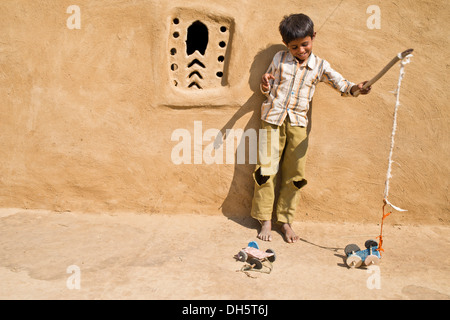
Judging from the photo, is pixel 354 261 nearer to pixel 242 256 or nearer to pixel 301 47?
pixel 242 256

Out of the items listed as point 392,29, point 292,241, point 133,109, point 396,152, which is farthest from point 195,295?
point 392,29

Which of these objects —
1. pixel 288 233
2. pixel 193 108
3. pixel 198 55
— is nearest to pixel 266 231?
pixel 288 233

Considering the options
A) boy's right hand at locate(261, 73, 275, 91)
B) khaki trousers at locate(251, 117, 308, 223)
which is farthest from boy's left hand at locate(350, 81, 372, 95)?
boy's right hand at locate(261, 73, 275, 91)

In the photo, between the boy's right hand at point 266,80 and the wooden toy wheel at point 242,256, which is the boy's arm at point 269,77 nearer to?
the boy's right hand at point 266,80

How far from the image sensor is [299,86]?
2967mm

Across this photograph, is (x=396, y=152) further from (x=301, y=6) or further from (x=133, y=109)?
(x=133, y=109)

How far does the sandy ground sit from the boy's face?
133 cm

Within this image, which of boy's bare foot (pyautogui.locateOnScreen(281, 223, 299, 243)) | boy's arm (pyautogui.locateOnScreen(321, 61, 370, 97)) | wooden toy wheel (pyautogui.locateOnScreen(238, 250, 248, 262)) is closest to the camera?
wooden toy wheel (pyautogui.locateOnScreen(238, 250, 248, 262))

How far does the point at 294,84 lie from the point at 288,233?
1.11m

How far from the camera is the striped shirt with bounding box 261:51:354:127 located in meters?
2.93

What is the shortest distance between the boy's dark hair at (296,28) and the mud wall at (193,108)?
31 centimetres

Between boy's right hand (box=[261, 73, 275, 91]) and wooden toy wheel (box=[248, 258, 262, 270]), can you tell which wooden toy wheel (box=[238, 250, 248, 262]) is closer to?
wooden toy wheel (box=[248, 258, 262, 270])

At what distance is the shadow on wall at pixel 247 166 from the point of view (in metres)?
3.13

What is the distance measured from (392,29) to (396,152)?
3.05 ft
